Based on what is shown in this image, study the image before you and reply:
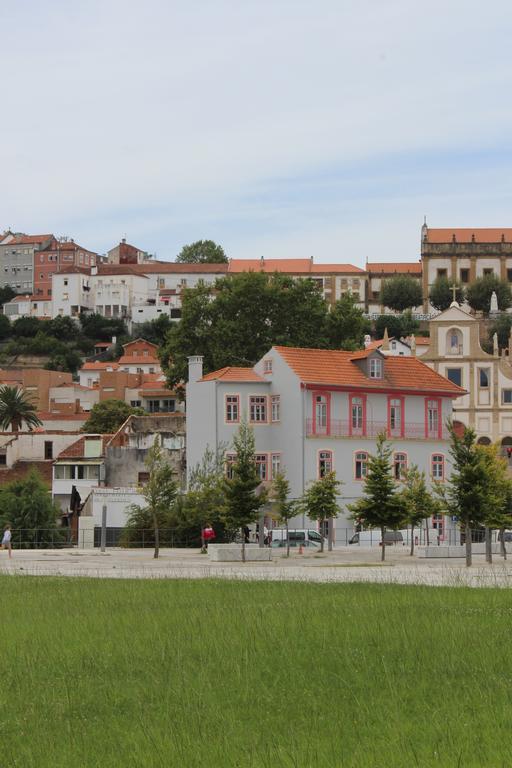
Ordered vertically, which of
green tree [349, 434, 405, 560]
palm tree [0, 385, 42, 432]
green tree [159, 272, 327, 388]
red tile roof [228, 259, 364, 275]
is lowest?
green tree [349, 434, 405, 560]

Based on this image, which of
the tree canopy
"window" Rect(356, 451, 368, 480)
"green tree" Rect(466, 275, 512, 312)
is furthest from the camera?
"green tree" Rect(466, 275, 512, 312)

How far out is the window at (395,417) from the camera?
225 ft

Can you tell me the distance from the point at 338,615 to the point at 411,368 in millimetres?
50553

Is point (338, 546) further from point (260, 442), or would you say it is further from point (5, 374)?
point (5, 374)

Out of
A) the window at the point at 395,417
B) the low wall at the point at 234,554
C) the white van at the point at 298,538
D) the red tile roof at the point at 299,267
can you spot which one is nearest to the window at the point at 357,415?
the window at the point at 395,417

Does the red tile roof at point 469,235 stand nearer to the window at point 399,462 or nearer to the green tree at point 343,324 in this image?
the green tree at point 343,324

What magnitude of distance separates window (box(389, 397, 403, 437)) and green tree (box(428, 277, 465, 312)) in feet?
321

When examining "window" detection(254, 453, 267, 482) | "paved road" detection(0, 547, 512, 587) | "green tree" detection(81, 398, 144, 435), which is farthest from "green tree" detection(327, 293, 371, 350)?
"paved road" detection(0, 547, 512, 587)

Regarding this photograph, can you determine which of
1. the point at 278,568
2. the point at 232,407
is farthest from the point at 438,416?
the point at 278,568

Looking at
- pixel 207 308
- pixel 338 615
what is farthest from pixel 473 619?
pixel 207 308

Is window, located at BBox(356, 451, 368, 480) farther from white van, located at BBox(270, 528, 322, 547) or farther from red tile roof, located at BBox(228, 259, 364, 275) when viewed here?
red tile roof, located at BBox(228, 259, 364, 275)

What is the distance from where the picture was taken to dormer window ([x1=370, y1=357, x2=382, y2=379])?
68.9 m

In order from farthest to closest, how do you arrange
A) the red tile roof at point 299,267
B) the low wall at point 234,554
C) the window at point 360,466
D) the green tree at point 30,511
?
the red tile roof at point 299,267 < the window at point 360,466 < the green tree at point 30,511 < the low wall at point 234,554

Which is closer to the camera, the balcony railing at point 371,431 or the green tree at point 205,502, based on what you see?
the green tree at point 205,502
